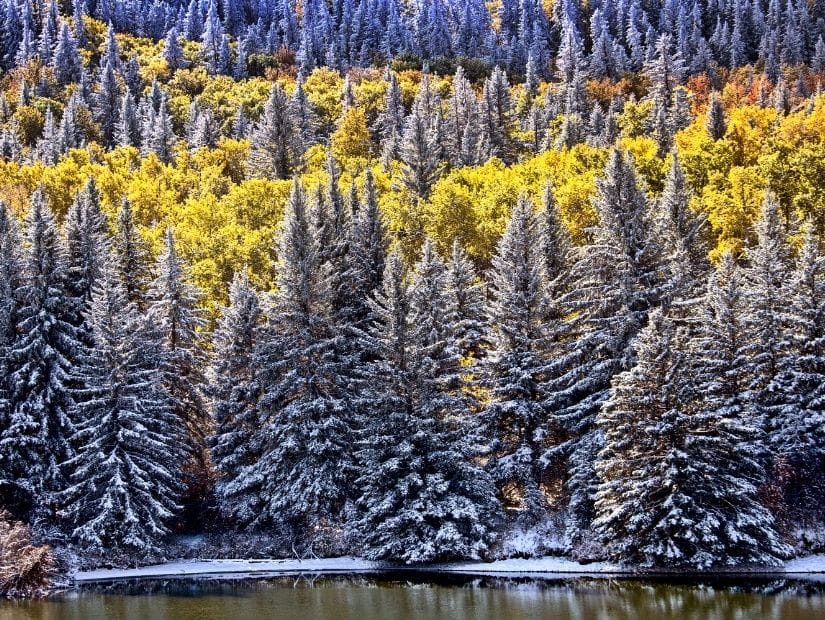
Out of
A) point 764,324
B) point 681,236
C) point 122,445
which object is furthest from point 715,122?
point 122,445

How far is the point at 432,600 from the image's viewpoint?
30.8 m

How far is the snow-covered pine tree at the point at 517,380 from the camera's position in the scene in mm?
40375

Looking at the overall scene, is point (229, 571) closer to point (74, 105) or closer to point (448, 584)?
point (448, 584)

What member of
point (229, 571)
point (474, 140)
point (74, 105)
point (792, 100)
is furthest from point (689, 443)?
point (74, 105)

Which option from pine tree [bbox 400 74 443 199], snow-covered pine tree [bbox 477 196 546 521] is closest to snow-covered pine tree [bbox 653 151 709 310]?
snow-covered pine tree [bbox 477 196 546 521]

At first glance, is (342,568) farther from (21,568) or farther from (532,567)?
(21,568)

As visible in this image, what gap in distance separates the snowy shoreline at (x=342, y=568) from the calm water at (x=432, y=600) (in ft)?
4.37

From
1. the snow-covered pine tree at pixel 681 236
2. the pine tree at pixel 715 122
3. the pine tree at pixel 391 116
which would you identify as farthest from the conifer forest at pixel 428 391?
Result: the pine tree at pixel 391 116

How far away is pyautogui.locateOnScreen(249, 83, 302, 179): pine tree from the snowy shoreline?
53584mm

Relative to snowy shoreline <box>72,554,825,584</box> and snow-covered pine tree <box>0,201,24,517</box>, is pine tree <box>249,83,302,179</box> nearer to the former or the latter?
snow-covered pine tree <box>0,201,24,517</box>

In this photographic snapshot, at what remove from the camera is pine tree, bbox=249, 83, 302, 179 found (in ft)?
287

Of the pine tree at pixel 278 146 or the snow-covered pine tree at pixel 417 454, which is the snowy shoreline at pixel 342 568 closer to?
the snow-covered pine tree at pixel 417 454

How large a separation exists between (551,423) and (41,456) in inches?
881

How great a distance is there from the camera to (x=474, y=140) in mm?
95875
